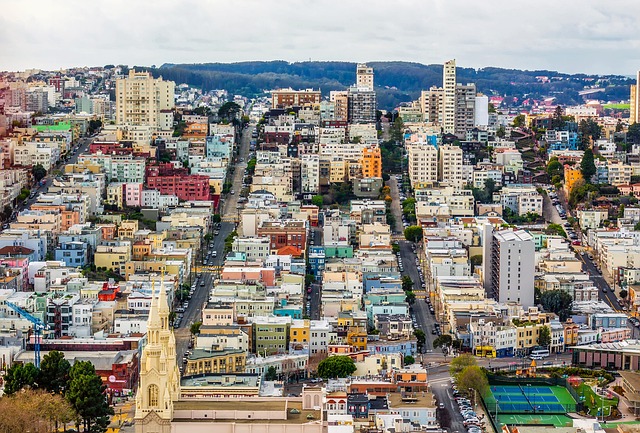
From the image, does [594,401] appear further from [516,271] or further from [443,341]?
[516,271]

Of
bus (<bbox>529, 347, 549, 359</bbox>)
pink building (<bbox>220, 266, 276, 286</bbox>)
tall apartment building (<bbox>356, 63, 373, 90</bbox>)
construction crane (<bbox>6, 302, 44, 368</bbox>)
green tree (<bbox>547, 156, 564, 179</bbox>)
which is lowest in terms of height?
bus (<bbox>529, 347, 549, 359</bbox>)

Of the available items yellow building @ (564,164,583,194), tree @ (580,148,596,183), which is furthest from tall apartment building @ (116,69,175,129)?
tree @ (580,148,596,183)

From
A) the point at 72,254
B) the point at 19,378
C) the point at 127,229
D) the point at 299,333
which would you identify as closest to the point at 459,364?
the point at 299,333

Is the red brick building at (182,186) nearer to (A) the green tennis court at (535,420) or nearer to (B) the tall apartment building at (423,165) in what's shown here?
(B) the tall apartment building at (423,165)

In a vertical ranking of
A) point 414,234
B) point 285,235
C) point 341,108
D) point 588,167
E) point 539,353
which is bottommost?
point 539,353

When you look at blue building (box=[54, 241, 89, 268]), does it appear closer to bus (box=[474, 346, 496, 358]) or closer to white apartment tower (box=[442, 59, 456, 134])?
bus (box=[474, 346, 496, 358])

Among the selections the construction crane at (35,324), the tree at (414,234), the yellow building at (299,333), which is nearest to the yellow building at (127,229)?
the tree at (414,234)
